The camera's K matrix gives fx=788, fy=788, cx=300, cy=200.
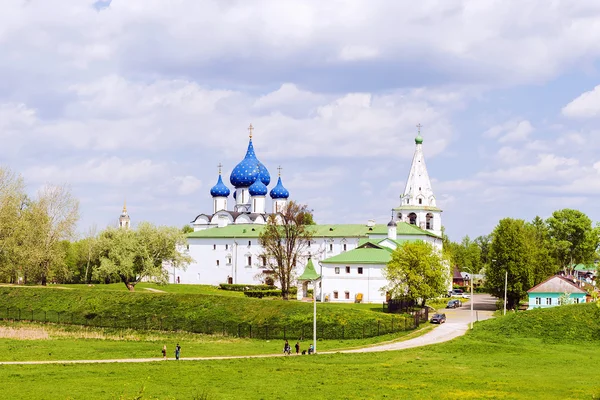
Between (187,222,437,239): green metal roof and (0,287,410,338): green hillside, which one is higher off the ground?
(187,222,437,239): green metal roof

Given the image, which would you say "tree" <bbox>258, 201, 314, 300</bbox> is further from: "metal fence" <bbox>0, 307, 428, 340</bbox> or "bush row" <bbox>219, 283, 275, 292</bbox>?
"metal fence" <bbox>0, 307, 428, 340</bbox>

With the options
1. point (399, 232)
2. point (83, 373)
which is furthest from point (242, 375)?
point (399, 232)

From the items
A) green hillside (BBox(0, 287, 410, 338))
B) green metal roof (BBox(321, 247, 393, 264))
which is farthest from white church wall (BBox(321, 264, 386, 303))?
green hillside (BBox(0, 287, 410, 338))

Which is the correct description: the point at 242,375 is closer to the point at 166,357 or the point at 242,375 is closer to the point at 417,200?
the point at 166,357

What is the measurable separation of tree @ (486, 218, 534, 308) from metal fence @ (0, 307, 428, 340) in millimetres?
15301

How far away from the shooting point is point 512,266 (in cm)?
8112

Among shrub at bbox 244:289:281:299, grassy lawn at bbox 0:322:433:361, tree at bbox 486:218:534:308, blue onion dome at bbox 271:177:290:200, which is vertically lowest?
grassy lawn at bbox 0:322:433:361

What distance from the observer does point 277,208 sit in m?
117

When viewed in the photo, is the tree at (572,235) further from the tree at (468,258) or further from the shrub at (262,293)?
the shrub at (262,293)

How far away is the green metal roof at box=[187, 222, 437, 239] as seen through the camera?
100037 mm

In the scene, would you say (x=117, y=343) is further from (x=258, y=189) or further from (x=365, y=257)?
(x=258, y=189)

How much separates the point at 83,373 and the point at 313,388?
11.9 metres

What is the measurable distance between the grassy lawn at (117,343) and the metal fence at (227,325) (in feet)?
4.24

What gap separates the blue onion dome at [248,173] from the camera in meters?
119
